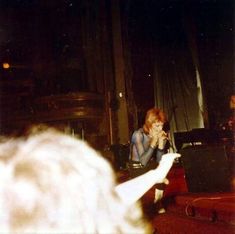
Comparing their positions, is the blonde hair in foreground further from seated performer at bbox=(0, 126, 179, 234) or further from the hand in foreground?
the hand in foreground

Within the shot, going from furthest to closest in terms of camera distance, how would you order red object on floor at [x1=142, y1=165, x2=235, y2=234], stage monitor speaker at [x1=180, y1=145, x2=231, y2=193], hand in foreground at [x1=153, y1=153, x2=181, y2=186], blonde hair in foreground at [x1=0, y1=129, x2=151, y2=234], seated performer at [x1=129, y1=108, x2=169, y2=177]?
1. stage monitor speaker at [x1=180, y1=145, x2=231, y2=193]
2. seated performer at [x1=129, y1=108, x2=169, y2=177]
3. red object on floor at [x1=142, y1=165, x2=235, y2=234]
4. hand in foreground at [x1=153, y1=153, x2=181, y2=186]
5. blonde hair in foreground at [x1=0, y1=129, x2=151, y2=234]

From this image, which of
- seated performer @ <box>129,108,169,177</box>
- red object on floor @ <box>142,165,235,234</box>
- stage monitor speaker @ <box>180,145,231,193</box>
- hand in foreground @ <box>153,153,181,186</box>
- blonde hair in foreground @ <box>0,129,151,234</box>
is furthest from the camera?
stage monitor speaker @ <box>180,145,231,193</box>

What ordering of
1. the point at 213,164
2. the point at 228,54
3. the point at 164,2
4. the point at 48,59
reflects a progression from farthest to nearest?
the point at 48,59, the point at 164,2, the point at 228,54, the point at 213,164

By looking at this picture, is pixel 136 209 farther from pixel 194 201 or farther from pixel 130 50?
pixel 130 50

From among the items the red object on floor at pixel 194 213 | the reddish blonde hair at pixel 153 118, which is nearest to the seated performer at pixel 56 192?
the red object on floor at pixel 194 213

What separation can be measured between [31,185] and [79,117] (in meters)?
10.3

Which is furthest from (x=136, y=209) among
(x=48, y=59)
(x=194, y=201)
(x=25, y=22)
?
(x=25, y=22)

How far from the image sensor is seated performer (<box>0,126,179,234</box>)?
1.85 m

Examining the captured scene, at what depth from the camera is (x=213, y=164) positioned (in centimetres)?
516

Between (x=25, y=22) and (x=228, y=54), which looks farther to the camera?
(x=25, y=22)

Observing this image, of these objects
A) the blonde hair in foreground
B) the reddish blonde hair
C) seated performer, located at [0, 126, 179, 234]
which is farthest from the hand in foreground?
the reddish blonde hair

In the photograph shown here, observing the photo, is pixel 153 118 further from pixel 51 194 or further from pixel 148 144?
pixel 51 194

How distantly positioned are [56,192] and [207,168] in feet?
12.2

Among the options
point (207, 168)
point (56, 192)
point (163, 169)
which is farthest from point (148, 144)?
point (56, 192)
